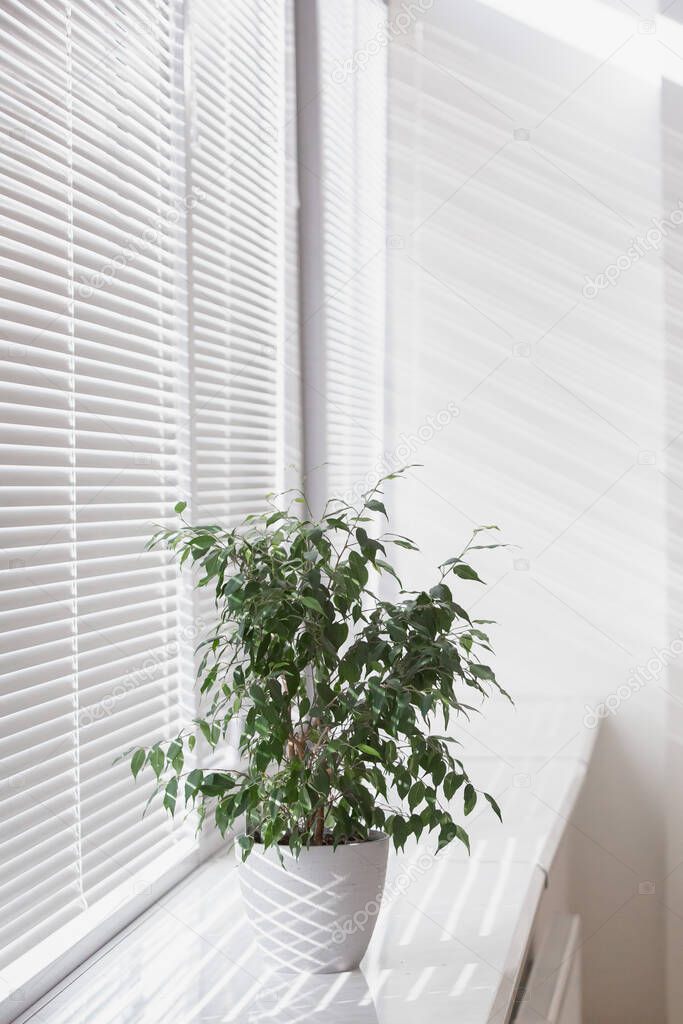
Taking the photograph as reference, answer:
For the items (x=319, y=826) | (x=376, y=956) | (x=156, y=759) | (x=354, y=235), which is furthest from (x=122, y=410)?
(x=354, y=235)

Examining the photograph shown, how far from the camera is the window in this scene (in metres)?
1.10

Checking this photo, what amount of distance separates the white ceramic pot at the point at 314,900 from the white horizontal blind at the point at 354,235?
1120 millimetres

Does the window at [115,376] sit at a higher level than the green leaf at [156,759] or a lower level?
higher

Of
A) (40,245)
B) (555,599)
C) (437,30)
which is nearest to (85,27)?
(40,245)

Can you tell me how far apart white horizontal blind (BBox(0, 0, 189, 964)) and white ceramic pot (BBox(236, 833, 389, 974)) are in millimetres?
225

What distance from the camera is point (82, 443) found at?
1.23 metres

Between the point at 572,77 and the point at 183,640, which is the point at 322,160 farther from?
the point at 183,640

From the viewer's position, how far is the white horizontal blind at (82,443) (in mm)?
1090

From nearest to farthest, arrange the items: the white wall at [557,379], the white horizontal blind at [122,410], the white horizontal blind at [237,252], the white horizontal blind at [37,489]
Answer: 1. the white horizontal blind at [37,489]
2. the white horizontal blind at [122,410]
3. the white horizontal blind at [237,252]
4. the white wall at [557,379]

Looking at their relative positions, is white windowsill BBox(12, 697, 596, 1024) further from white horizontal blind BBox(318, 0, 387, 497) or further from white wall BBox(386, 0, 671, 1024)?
white horizontal blind BBox(318, 0, 387, 497)

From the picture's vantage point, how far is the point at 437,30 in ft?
7.27

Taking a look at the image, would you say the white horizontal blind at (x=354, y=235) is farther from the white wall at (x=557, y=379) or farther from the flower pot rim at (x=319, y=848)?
the flower pot rim at (x=319, y=848)

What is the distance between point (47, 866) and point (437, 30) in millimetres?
1830

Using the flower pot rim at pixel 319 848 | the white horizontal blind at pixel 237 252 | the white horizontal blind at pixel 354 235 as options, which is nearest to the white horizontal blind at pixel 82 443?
the white horizontal blind at pixel 237 252
